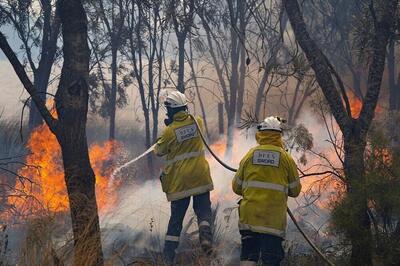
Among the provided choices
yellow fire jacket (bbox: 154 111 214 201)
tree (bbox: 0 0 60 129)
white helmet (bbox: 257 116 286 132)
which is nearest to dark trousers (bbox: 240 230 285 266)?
white helmet (bbox: 257 116 286 132)

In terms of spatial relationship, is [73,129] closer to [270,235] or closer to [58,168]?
Answer: [270,235]

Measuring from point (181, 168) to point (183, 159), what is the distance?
117 millimetres

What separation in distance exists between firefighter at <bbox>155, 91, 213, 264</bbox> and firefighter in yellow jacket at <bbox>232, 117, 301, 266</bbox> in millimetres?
1268

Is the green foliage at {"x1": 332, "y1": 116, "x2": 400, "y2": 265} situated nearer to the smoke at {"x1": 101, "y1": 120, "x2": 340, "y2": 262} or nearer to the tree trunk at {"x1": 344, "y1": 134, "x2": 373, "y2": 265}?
the tree trunk at {"x1": 344, "y1": 134, "x2": 373, "y2": 265}

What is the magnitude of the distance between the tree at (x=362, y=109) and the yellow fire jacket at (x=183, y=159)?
5.58 ft

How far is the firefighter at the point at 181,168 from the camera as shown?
687 cm

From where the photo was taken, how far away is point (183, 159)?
6965 mm

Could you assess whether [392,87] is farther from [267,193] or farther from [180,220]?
[267,193]

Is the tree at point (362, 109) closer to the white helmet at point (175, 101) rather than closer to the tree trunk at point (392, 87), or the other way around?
the white helmet at point (175, 101)

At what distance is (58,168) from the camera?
57.9ft

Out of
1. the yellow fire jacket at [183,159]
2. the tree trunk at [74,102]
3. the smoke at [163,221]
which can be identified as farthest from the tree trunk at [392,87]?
the tree trunk at [74,102]

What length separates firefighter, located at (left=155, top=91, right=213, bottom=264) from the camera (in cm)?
687

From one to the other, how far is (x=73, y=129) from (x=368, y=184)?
248 cm

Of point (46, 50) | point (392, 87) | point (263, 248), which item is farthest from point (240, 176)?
point (392, 87)
